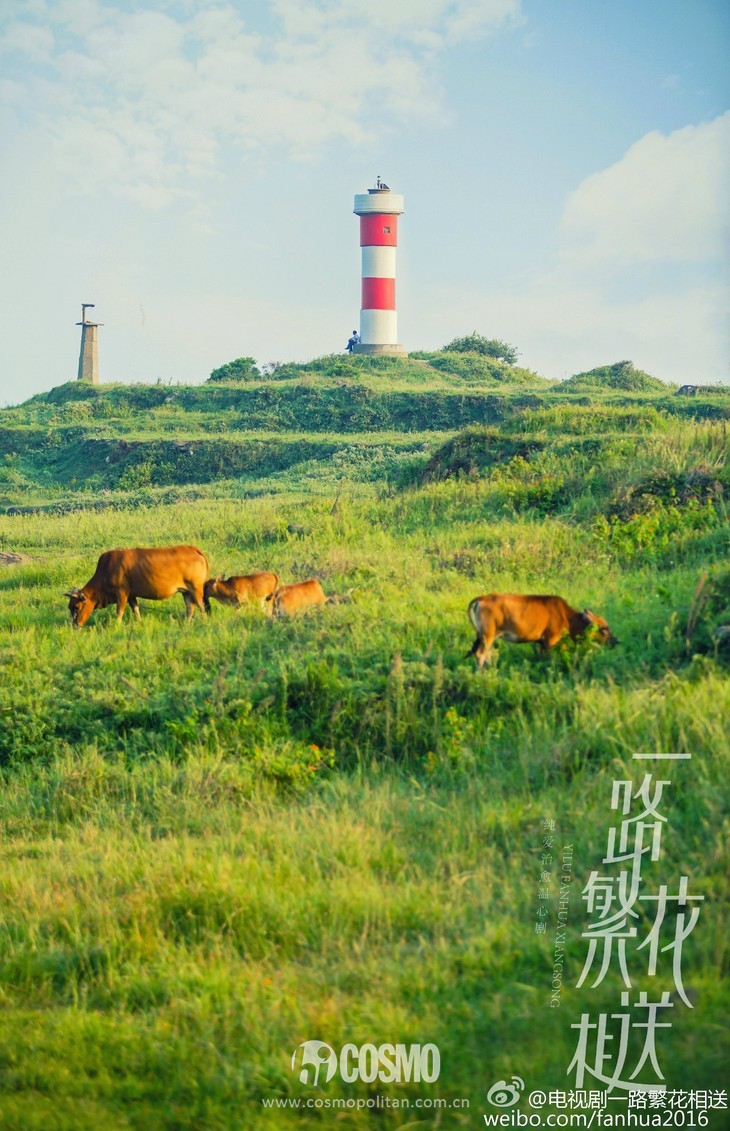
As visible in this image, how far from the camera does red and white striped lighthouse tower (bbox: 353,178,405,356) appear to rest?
46938 millimetres

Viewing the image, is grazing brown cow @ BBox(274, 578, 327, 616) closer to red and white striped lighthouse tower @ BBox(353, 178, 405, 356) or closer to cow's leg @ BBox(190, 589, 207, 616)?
cow's leg @ BBox(190, 589, 207, 616)

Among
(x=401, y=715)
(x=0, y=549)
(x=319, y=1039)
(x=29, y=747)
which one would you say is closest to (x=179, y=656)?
(x=29, y=747)

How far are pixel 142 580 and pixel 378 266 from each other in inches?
1512

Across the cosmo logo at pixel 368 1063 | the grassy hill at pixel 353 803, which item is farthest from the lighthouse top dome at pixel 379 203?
the cosmo logo at pixel 368 1063

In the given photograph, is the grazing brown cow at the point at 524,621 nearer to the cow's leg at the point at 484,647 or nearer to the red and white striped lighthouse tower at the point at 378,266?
the cow's leg at the point at 484,647

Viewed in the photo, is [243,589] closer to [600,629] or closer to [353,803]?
[600,629]

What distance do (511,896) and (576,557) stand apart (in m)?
7.22

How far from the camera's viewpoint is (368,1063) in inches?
155

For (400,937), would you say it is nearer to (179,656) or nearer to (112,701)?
(112,701)

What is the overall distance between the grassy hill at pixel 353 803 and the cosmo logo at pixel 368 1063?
0.16 feet

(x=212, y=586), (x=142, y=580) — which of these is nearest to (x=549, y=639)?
(x=212, y=586)

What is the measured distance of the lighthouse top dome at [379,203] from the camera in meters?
46.7

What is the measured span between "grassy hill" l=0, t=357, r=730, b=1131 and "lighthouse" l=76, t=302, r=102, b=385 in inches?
1411

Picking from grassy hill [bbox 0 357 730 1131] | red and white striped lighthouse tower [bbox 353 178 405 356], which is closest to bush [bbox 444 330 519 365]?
red and white striped lighthouse tower [bbox 353 178 405 356]
